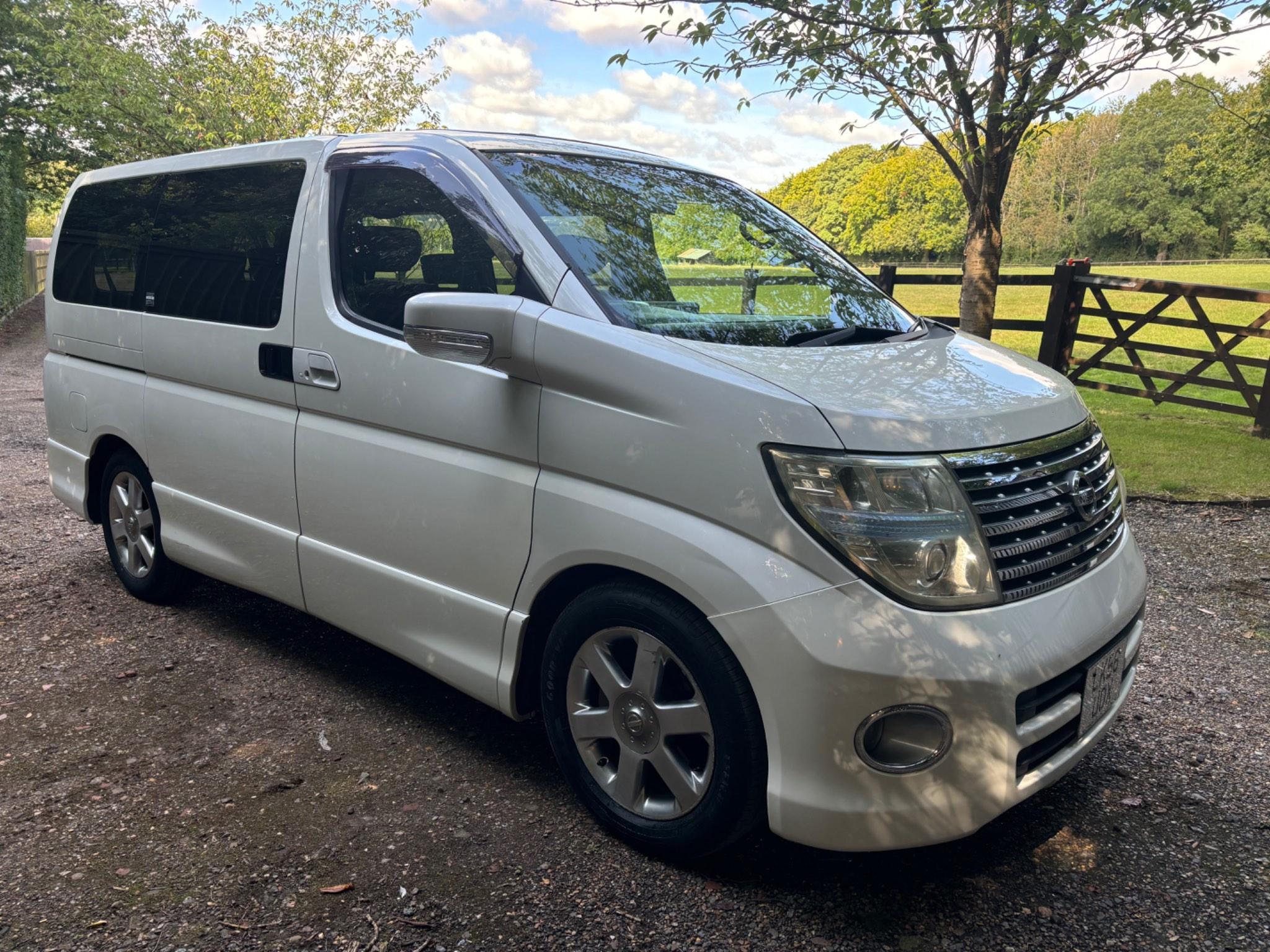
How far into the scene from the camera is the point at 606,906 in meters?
2.39

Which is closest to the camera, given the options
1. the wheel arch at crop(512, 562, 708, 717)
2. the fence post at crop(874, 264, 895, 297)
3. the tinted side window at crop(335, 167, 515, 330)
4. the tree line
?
the wheel arch at crop(512, 562, 708, 717)

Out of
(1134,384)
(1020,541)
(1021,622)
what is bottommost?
(1134,384)

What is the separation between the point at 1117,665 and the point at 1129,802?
639 millimetres

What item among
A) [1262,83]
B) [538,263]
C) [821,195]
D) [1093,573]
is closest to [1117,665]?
[1093,573]

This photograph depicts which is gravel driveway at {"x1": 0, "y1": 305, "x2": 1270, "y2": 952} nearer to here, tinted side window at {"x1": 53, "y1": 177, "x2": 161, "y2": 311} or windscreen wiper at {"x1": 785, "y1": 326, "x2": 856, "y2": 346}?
windscreen wiper at {"x1": 785, "y1": 326, "x2": 856, "y2": 346}

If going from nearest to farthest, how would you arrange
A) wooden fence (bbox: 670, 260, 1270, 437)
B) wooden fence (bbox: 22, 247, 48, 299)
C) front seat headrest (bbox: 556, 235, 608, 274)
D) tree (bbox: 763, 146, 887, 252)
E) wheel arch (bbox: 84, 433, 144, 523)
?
front seat headrest (bbox: 556, 235, 608, 274) → wheel arch (bbox: 84, 433, 144, 523) → wooden fence (bbox: 670, 260, 1270, 437) → wooden fence (bbox: 22, 247, 48, 299) → tree (bbox: 763, 146, 887, 252)

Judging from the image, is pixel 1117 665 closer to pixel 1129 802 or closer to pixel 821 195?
pixel 1129 802

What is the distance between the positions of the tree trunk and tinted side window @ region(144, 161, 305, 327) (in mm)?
6368

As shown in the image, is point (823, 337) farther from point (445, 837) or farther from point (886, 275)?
point (886, 275)

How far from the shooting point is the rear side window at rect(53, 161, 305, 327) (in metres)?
3.48

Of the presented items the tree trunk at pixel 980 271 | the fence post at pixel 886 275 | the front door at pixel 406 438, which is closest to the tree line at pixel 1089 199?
the fence post at pixel 886 275

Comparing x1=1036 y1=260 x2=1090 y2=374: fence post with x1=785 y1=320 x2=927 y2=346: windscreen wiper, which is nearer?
x1=785 y1=320 x2=927 y2=346: windscreen wiper

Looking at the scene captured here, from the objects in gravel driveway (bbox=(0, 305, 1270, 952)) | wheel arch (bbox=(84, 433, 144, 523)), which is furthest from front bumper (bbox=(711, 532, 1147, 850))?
wheel arch (bbox=(84, 433, 144, 523))

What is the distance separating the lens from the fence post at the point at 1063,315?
32.3 feet
